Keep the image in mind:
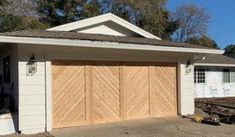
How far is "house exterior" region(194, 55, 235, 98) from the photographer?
25203 millimetres

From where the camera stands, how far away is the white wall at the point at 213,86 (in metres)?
25.4

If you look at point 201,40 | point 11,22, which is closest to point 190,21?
point 201,40

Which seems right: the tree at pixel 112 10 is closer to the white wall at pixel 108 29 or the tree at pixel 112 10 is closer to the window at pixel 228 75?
the window at pixel 228 75

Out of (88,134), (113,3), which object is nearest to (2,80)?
(88,134)

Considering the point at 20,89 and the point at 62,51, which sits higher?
the point at 62,51

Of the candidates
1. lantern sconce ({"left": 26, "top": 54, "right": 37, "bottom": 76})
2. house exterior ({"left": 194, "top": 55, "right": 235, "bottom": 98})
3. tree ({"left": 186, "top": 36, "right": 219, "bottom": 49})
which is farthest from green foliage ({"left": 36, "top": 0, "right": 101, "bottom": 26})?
lantern sconce ({"left": 26, "top": 54, "right": 37, "bottom": 76})

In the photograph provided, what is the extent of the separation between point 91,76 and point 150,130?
2849 millimetres

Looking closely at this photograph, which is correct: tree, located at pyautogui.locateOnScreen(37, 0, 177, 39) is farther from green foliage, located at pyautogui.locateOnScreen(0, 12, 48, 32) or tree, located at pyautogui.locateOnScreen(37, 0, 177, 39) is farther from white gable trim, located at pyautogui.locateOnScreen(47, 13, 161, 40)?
white gable trim, located at pyautogui.locateOnScreen(47, 13, 161, 40)

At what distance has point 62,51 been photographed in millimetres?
11961

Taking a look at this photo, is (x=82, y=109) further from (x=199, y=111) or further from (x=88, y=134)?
(x=199, y=111)

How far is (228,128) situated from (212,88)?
1409 cm

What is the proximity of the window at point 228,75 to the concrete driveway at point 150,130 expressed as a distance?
14.7m

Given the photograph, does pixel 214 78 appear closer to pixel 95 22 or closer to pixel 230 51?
pixel 95 22

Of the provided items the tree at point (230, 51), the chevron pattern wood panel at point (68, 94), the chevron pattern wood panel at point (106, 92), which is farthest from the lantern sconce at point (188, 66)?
the tree at point (230, 51)
